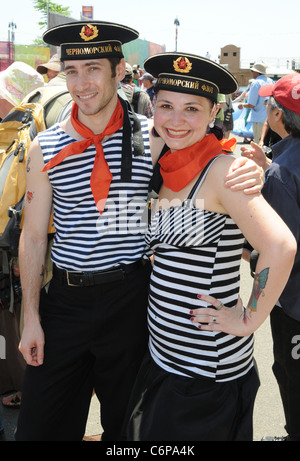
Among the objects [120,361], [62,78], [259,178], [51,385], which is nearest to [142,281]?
[120,361]

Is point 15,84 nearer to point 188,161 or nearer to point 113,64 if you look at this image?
point 113,64

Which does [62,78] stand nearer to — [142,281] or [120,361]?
[142,281]

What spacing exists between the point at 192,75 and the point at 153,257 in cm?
83

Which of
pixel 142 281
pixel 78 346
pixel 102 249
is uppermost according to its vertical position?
pixel 102 249

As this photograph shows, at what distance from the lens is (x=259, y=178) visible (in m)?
1.74

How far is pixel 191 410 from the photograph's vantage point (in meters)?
1.74

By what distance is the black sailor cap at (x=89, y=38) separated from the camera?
2143 millimetres

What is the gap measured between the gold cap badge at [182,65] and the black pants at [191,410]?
1203mm

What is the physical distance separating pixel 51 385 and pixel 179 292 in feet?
2.63

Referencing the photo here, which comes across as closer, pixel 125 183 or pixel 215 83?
pixel 215 83

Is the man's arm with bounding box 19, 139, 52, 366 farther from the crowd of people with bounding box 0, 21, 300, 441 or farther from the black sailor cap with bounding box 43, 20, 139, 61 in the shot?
the black sailor cap with bounding box 43, 20, 139, 61

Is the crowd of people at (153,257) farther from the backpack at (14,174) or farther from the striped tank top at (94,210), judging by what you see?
the backpack at (14,174)

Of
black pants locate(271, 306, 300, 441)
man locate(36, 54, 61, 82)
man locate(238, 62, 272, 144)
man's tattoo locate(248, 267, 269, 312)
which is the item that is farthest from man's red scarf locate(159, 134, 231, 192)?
man locate(238, 62, 272, 144)

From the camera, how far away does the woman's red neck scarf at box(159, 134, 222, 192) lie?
6.00 feet
